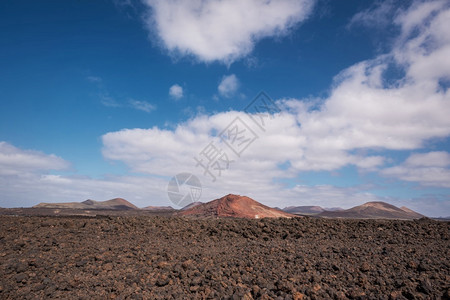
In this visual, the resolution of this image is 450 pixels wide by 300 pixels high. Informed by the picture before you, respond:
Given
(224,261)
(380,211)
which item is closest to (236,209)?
(224,261)

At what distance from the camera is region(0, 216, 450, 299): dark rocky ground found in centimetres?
566

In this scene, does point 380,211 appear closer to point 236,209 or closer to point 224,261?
point 236,209

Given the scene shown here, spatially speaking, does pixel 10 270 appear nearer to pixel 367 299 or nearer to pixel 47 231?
pixel 47 231

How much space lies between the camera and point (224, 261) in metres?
7.29

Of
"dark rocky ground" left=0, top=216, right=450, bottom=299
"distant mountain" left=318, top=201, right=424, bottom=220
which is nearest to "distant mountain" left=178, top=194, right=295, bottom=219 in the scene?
"dark rocky ground" left=0, top=216, right=450, bottom=299

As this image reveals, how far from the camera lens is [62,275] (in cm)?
660

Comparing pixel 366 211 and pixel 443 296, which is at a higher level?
pixel 366 211

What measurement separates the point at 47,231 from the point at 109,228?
2218 mm

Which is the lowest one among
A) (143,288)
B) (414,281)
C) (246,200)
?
(143,288)

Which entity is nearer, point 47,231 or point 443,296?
point 443,296

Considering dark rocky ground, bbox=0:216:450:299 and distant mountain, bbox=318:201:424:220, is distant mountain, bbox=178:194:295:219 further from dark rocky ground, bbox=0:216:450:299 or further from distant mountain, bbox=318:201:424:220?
distant mountain, bbox=318:201:424:220

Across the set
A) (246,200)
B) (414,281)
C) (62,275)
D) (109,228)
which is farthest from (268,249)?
(246,200)

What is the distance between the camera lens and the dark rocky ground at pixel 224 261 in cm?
566

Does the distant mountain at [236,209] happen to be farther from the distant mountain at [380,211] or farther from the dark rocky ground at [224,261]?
the distant mountain at [380,211]
